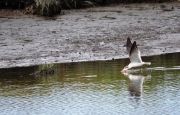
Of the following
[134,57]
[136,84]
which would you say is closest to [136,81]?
[136,84]

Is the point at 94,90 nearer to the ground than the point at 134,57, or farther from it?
nearer to the ground

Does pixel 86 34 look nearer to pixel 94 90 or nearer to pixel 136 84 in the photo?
pixel 136 84

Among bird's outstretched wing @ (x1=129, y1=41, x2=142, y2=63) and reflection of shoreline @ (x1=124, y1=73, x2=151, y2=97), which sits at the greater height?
bird's outstretched wing @ (x1=129, y1=41, x2=142, y2=63)

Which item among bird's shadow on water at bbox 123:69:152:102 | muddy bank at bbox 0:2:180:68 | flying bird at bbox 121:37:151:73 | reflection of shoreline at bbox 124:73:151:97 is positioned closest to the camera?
bird's shadow on water at bbox 123:69:152:102

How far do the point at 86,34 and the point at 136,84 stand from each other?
247 inches

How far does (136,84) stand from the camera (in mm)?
13344

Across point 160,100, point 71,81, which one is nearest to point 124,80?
point 71,81

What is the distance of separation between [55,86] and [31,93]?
2.30 feet

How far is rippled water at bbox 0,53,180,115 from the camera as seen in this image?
11.2 meters

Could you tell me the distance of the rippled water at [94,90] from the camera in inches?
441

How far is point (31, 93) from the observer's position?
12641 mm

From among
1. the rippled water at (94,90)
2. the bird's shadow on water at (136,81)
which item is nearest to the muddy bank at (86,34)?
the rippled water at (94,90)

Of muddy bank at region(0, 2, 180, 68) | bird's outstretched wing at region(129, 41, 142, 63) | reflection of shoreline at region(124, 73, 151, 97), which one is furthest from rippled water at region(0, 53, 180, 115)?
muddy bank at region(0, 2, 180, 68)

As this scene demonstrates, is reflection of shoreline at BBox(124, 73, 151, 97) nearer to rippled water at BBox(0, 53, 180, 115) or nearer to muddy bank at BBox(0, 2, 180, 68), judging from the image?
rippled water at BBox(0, 53, 180, 115)
